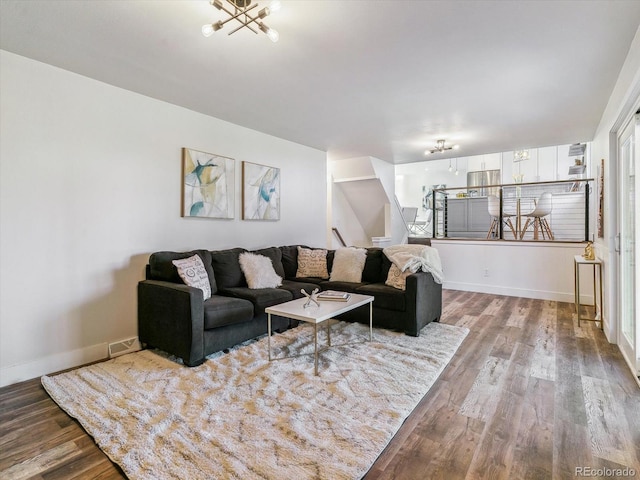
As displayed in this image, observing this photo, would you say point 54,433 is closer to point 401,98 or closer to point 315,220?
point 401,98

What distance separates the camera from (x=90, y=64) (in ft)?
8.77

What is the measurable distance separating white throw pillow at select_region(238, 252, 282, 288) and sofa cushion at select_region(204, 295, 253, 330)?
1.67ft

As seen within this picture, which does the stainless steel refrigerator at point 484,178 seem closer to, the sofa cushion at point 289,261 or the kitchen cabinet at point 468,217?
the kitchen cabinet at point 468,217

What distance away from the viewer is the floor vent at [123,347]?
3.04 m

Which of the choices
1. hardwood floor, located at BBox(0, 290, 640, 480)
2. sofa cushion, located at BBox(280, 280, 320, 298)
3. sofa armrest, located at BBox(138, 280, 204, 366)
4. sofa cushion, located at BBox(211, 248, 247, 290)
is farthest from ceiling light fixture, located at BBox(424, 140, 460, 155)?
sofa armrest, located at BBox(138, 280, 204, 366)

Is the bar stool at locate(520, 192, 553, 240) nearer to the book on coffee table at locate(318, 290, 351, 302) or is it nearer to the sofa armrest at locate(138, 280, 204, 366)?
the book on coffee table at locate(318, 290, 351, 302)

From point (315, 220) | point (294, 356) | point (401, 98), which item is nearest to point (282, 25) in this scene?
point (401, 98)

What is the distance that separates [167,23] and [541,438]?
10.6ft

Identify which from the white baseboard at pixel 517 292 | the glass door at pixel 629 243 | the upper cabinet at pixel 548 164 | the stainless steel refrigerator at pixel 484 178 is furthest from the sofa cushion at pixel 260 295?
the upper cabinet at pixel 548 164

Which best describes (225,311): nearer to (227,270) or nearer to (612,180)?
(227,270)

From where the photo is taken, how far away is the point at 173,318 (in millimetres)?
2795

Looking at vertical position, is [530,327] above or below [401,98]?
below

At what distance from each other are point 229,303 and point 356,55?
88.5 inches

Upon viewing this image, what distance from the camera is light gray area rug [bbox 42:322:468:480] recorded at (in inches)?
63.2
